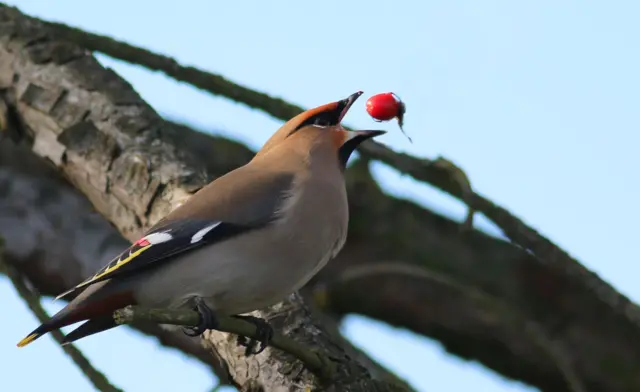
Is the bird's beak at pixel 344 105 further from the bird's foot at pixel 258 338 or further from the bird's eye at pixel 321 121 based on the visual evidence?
the bird's foot at pixel 258 338

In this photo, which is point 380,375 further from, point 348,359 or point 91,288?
point 91,288

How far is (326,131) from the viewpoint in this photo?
171 inches

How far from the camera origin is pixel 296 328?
3.71 m

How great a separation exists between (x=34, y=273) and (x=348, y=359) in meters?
2.23

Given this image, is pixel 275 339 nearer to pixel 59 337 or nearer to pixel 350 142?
pixel 59 337

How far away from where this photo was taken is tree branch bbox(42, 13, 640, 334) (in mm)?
3543

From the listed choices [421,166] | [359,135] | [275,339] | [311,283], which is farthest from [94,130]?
[311,283]

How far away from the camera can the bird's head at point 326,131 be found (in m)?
4.29

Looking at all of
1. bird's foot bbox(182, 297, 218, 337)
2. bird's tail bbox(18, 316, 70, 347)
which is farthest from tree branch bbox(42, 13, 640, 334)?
bird's tail bbox(18, 316, 70, 347)

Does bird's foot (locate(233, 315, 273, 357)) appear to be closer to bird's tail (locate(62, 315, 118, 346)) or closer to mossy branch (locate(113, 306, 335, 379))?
mossy branch (locate(113, 306, 335, 379))

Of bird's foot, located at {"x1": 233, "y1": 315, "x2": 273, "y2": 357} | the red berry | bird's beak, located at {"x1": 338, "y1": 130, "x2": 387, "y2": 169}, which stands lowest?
bird's foot, located at {"x1": 233, "y1": 315, "x2": 273, "y2": 357}

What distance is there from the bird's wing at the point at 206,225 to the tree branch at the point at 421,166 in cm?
32

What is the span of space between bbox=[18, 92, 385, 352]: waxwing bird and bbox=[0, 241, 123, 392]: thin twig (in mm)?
70

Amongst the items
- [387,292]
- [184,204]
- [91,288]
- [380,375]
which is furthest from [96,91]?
[387,292]
